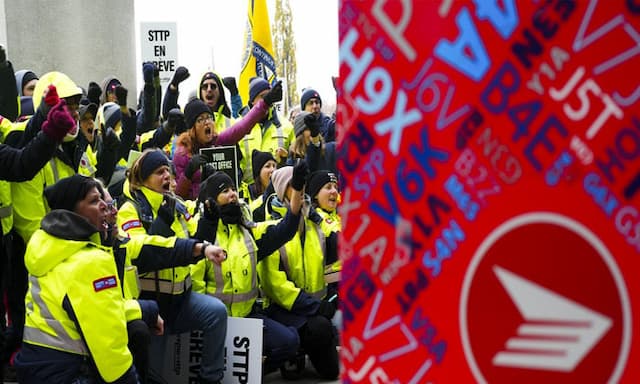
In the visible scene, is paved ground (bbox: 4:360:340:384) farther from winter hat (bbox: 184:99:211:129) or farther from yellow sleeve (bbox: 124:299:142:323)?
winter hat (bbox: 184:99:211:129)

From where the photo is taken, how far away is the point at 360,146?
4.54 feet

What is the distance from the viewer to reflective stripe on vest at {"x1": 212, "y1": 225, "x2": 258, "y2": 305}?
611 centimetres

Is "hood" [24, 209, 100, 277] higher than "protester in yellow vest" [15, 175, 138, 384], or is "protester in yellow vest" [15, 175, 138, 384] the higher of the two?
"hood" [24, 209, 100, 277]

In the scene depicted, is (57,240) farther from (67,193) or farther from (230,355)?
(230,355)

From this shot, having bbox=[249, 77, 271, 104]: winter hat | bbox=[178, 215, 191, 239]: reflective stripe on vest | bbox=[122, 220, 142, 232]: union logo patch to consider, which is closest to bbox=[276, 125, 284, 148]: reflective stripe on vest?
bbox=[249, 77, 271, 104]: winter hat

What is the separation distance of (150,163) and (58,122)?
945 mm

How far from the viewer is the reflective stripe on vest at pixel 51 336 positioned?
429 cm

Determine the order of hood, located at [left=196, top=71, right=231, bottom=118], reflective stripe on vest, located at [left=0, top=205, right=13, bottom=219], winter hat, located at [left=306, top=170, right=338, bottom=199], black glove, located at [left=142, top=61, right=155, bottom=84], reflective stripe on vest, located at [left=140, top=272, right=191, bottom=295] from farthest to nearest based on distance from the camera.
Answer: hood, located at [left=196, top=71, right=231, bottom=118]
black glove, located at [left=142, top=61, right=155, bottom=84]
winter hat, located at [left=306, top=170, right=338, bottom=199]
reflective stripe on vest, located at [left=140, top=272, right=191, bottom=295]
reflective stripe on vest, located at [left=0, top=205, right=13, bottom=219]

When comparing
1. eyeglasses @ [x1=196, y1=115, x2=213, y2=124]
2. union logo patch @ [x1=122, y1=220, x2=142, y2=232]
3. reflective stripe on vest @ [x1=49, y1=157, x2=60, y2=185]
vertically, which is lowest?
union logo patch @ [x1=122, y1=220, x2=142, y2=232]

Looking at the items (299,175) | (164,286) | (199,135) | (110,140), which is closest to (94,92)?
(199,135)

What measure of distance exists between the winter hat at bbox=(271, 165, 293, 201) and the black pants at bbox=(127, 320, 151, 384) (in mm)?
2004

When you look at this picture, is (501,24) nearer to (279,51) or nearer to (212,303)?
(212,303)

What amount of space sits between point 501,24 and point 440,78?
111 mm

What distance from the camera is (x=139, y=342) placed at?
191 inches
